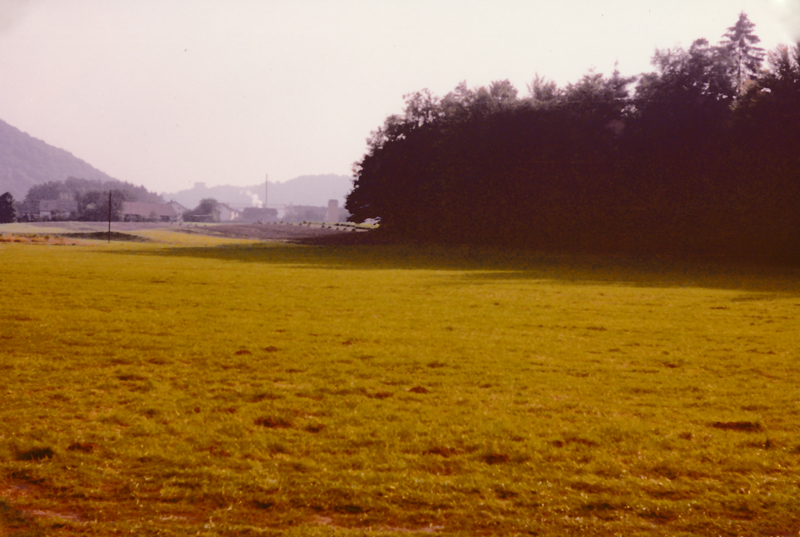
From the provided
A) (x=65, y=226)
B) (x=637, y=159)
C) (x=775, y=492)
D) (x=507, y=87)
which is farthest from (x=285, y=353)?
(x=65, y=226)

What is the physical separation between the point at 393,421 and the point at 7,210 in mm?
112825

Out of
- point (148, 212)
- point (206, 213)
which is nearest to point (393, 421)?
point (148, 212)

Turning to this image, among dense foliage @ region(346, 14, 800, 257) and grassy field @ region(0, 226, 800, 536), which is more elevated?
dense foliage @ region(346, 14, 800, 257)

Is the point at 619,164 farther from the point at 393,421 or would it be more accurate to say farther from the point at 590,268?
the point at 393,421

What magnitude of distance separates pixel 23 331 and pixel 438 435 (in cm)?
875

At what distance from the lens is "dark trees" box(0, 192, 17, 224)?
9819 cm

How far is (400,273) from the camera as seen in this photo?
26.9 meters

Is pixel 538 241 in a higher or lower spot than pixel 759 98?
lower

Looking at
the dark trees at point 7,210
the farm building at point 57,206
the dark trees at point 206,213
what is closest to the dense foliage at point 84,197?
the farm building at point 57,206

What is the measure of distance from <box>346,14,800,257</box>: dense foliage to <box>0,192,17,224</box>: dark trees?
72.7 metres

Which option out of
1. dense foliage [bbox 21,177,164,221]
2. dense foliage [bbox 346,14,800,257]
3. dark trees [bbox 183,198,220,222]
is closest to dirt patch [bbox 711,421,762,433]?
dense foliage [bbox 346,14,800,257]

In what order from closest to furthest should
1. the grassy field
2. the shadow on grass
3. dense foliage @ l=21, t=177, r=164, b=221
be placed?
the grassy field < the shadow on grass < dense foliage @ l=21, t=177, r=164, b=221

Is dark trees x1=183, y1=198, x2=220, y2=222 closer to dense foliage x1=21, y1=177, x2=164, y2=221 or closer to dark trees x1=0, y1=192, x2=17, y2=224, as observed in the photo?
dense foliage x1=21, y1=177, x2=164, y2=221

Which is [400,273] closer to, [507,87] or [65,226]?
[507,87]
